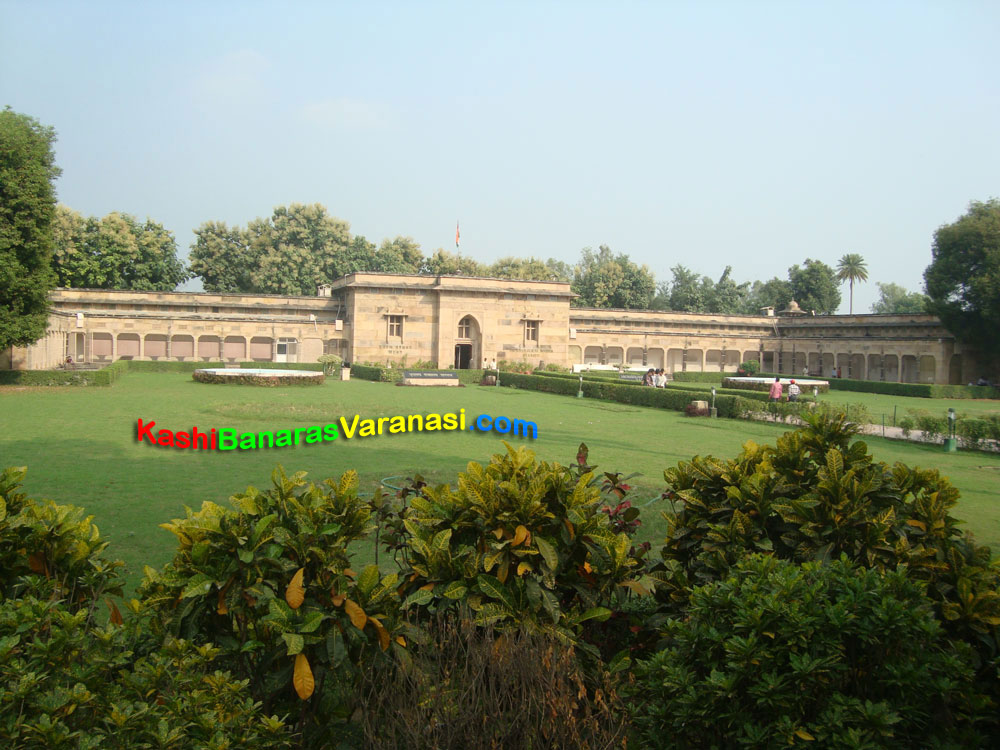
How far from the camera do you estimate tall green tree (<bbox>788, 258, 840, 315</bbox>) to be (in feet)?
202

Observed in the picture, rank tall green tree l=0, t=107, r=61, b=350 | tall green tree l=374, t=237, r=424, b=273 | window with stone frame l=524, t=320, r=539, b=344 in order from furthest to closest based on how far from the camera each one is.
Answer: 1. tall green tree l=374, t=237, r=424, b=273
2. window with stone frame l=524, t=320, r=539, b=344
3. tall green tree l=0, t=107, r=61, b=350

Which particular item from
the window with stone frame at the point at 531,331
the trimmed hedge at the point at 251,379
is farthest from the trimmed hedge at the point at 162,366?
the window with stone frame at the point at 531,331

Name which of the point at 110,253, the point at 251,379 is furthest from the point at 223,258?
the point at 251,379

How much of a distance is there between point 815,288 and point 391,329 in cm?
4005

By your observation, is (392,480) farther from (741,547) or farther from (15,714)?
(15,714)

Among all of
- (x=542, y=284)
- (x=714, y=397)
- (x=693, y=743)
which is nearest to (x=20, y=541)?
(x=693, y=743)

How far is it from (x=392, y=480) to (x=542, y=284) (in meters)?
33.4

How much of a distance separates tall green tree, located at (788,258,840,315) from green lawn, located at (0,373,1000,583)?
4502 centimetres

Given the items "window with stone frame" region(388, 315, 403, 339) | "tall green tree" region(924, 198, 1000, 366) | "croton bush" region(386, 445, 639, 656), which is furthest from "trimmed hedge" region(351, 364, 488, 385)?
"croton bush" region(386, 445, 639, 656)

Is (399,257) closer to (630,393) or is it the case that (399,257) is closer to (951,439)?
(630,393)

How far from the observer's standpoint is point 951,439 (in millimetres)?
15648

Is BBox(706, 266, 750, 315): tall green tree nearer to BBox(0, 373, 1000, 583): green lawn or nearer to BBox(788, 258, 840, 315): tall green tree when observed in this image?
BBox(788, 258, 840, 315): tall green tree

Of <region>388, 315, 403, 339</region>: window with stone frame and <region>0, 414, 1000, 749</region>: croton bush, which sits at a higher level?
<region>388, 315, 403, 339</region>: window with stone frame

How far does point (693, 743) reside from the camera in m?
2.62
